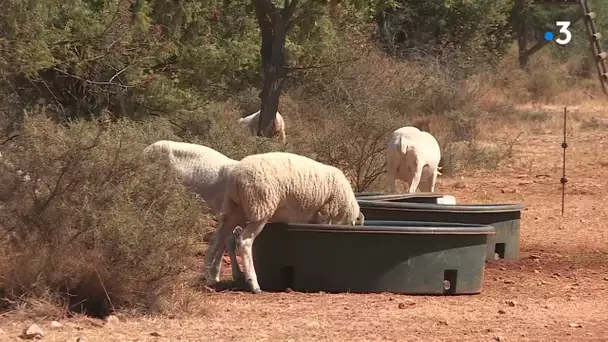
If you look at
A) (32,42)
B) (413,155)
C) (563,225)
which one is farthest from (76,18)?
(563,225)

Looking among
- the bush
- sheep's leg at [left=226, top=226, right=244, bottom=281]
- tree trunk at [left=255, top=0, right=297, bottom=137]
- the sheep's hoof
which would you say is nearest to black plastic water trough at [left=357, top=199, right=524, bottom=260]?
sheep's leg at [left=226, top=226, right=244, bottom=281]

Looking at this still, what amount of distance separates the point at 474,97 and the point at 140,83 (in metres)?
13.9

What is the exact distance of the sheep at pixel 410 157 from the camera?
50.3 feet

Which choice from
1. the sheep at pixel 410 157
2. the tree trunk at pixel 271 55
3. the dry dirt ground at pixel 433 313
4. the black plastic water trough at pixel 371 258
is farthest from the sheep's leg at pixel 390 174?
the black plastic water trough at pixel 371 258

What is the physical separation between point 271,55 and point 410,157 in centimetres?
324

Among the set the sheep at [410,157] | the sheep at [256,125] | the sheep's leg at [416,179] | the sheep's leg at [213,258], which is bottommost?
the sheep's leg at [213,258]

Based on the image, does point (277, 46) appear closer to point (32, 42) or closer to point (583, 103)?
point (32, 42)

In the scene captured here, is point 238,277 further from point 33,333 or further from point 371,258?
point 33,333

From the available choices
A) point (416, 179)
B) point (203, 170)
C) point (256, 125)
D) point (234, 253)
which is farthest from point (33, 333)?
point (256, 125)

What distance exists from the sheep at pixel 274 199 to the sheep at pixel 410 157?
4431 millimetres

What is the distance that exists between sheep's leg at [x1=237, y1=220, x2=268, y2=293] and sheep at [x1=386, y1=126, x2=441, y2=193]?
208 inches

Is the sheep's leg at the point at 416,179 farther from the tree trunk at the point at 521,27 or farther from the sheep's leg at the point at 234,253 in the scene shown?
the tree trunk at the point at 521,27

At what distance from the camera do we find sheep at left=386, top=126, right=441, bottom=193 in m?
15.3

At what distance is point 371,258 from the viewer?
10.2m
